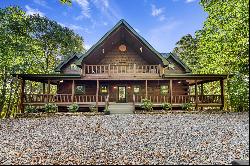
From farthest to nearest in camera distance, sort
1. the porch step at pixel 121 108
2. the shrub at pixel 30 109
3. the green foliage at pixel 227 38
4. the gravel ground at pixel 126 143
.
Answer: the porch step at pixel 121 108
the shrub at pixel 30 109
the green foliage at pixel 227 38
the gravel ground at pixel 126 143

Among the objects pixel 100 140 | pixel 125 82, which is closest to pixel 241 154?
pixel 100 140

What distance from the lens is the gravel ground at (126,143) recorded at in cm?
875

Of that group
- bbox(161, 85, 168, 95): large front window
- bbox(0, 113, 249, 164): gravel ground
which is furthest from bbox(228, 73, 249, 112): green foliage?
bbox(0, 113, 249, 164): gravel ground

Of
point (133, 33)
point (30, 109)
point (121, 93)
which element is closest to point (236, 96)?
point (133, 33)

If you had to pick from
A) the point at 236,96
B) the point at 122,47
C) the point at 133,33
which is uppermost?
the point at 133,33

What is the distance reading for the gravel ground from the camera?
8.75 meters

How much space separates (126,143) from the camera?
10820 millimetres

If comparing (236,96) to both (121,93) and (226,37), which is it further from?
(121,93)

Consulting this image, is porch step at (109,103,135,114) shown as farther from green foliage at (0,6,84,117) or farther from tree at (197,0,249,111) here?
green foliage at (0,6,84,117)

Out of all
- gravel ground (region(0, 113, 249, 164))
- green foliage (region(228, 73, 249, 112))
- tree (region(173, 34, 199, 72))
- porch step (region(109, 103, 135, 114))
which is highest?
tree (region(173, 34, 199, 72))

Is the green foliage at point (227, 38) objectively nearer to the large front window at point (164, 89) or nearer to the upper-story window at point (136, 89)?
the large front window at point (164, 89)

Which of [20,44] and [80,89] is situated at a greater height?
[20,44]

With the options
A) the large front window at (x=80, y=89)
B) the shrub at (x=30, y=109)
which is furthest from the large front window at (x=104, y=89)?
the shrub at (x=30, y=109)

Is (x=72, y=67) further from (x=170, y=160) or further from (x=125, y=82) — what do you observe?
(x=170, y=160)
